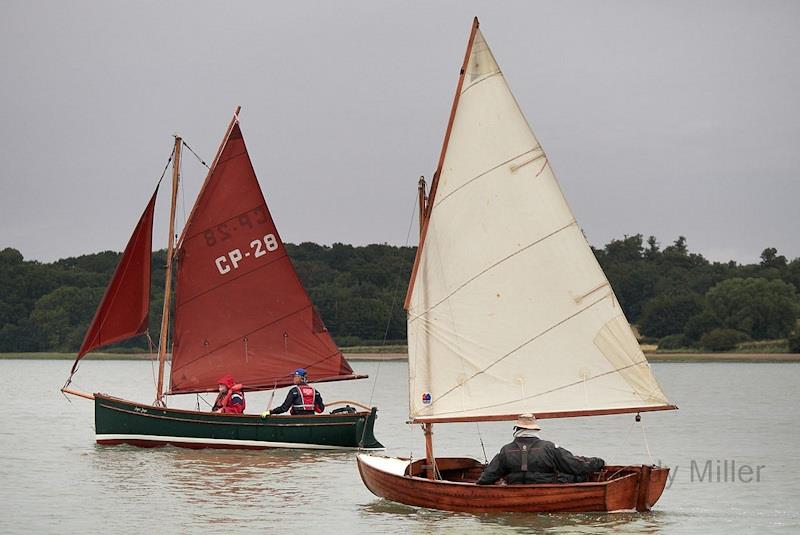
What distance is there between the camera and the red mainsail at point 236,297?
123ft

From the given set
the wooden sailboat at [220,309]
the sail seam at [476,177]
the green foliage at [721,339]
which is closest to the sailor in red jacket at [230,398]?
the wooden sailboat at [220,309]

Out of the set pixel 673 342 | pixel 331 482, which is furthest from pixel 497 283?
pixel 673 342

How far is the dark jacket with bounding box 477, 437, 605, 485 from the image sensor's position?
21998 millimetres

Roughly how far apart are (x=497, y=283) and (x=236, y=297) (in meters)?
15.3

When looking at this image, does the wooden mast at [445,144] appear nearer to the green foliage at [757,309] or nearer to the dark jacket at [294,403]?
the dark jacket at [294,403]

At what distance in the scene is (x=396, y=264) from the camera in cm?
17338

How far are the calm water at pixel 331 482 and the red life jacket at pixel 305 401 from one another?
115 cm

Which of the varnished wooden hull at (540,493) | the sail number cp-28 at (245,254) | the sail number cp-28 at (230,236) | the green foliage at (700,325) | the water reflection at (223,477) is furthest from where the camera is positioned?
the green foliage at (700,325)

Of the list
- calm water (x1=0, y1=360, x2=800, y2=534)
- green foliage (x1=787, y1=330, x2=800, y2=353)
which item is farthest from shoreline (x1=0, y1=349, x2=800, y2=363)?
calm water (x1=0, y1=360, x2=800, y2=534)

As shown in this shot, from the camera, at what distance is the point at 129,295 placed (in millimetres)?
37000

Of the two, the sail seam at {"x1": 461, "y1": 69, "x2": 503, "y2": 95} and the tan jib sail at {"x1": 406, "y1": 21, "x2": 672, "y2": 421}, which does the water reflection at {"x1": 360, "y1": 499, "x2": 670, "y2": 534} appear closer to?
the tan jib sail at {"x1": 406, "y1": 21, "x2": 672, "y2": 421}

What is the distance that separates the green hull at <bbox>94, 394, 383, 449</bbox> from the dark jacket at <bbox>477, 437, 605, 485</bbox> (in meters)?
13.7

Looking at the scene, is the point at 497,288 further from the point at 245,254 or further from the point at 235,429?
the point at 245,254

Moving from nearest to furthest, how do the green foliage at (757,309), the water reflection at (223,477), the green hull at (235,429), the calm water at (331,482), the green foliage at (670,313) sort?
the calm water at (331,482) < the water reflection at (223,477) < the green hull at (235,429) < the green foliage at (757,309) < the green foliage at (670,313)
